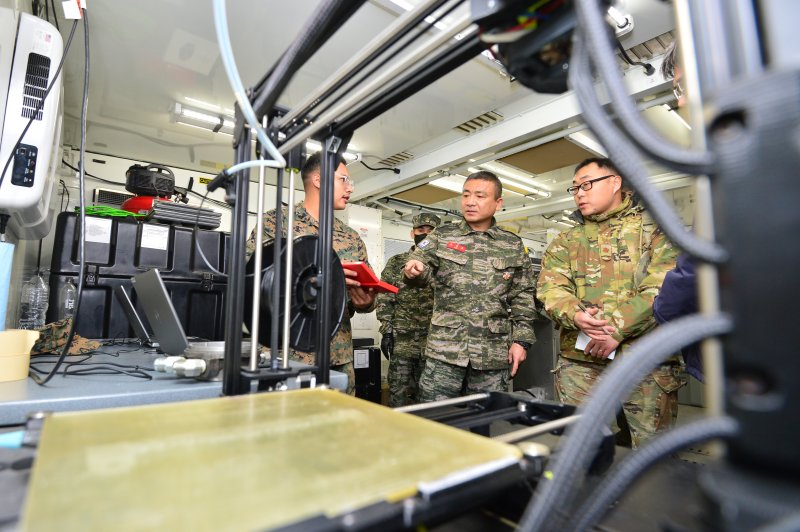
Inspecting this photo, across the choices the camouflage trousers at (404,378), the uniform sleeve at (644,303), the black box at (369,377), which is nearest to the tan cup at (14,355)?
the uniform sleeve at (644,303)

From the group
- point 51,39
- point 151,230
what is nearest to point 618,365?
point 51,39

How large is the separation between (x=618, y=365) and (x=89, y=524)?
37 cm

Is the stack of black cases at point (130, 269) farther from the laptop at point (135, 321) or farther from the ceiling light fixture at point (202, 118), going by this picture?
the ceiling light fixture at point (202, 118)

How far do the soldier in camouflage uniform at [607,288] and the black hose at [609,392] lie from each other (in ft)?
4.68

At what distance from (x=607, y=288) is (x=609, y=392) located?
1.65m

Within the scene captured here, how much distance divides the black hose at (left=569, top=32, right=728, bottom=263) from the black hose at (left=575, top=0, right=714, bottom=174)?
0.01 meters

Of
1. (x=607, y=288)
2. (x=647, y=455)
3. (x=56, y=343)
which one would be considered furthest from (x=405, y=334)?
(x=647, y=455)

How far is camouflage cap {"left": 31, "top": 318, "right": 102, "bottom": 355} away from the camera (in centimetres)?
134

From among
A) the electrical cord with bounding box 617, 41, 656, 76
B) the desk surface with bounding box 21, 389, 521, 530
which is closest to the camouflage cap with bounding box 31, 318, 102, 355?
the desk surface with bounding box 21, 389, 521, 530

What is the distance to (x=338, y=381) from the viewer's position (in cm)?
104

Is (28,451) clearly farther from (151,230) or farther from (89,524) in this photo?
(151,230)

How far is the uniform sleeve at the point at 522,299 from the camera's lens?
7.47ft

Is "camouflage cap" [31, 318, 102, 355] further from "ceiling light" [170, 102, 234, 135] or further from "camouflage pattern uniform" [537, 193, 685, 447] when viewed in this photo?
"ceiling light" [170, 102, 234, 135]

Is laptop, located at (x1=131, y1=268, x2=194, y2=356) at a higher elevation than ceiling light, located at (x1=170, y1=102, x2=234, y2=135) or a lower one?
lower
